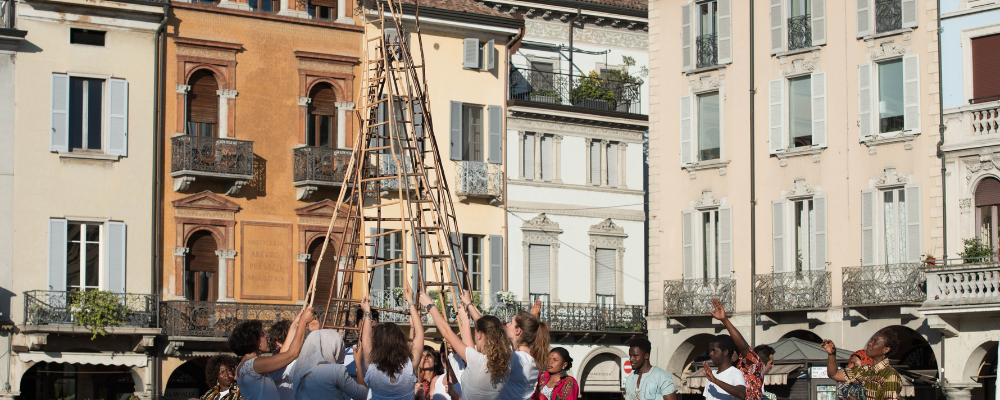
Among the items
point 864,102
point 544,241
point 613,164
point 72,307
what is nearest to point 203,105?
point 72,307

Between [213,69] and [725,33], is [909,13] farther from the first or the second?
[213,69]

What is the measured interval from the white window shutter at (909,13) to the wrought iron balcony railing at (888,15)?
12cm

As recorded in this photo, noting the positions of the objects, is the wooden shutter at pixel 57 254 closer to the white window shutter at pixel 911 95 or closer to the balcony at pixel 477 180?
the balcony at pixel 477 180

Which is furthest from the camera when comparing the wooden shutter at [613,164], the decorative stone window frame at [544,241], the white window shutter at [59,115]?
the wooden shutter at [613,164]

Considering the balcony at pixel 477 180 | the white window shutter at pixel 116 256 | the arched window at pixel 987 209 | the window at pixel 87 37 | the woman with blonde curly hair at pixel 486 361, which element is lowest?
the woman with blonde curly hair at pixel 486 361

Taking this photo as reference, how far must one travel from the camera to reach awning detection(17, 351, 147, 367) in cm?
2905

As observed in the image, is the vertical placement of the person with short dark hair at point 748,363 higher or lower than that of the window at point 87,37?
lower

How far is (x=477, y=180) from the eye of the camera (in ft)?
115

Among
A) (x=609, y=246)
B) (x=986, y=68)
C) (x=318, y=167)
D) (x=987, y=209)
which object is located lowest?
(x=609, y=246)

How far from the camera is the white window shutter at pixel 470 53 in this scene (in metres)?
35.2

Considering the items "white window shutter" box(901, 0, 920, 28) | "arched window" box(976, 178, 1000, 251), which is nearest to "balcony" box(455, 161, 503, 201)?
"white window shutter" box(901, 0, 920, 28)

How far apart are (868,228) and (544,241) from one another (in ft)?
29.8

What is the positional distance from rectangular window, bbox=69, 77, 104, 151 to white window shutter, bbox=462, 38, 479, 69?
9.10 metres

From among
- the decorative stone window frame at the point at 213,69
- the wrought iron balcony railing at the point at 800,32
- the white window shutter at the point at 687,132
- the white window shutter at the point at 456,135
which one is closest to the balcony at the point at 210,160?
the decorative stone window frame at the point at 213,69
